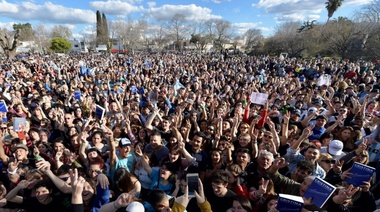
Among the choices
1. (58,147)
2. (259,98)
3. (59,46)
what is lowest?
(58,147)

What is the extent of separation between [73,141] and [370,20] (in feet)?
126

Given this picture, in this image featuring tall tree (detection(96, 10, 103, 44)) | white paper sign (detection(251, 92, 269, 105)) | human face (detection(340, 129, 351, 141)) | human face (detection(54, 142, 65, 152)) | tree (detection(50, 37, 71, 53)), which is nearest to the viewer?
human face (detection(54, 142, 65, 152))

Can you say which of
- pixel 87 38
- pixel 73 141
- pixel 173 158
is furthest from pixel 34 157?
pixel 87 38

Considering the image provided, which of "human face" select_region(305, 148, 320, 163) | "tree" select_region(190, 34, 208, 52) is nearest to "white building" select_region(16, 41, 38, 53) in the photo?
"tree" select_region(190, 34, 208, 52)

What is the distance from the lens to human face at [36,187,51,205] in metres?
2.60

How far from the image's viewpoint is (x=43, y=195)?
2605 millimetres

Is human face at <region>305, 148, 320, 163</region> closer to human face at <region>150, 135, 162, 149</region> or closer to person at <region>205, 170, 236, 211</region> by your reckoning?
person at <region>205, 170, 236, 211</region>

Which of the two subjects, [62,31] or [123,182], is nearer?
[123,182]

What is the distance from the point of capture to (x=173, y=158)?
3570 millimetres

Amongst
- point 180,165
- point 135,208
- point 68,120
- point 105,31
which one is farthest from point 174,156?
point 105,31

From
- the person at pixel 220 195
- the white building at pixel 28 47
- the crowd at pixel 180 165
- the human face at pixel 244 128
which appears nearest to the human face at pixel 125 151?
the crowd at pixel 180 165

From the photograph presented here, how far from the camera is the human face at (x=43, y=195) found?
260cm

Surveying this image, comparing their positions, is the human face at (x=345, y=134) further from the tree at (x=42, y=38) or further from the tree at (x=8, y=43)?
the tree at (x=42, y=38)

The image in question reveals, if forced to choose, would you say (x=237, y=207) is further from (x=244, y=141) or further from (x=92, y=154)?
(x=92, y=154)
